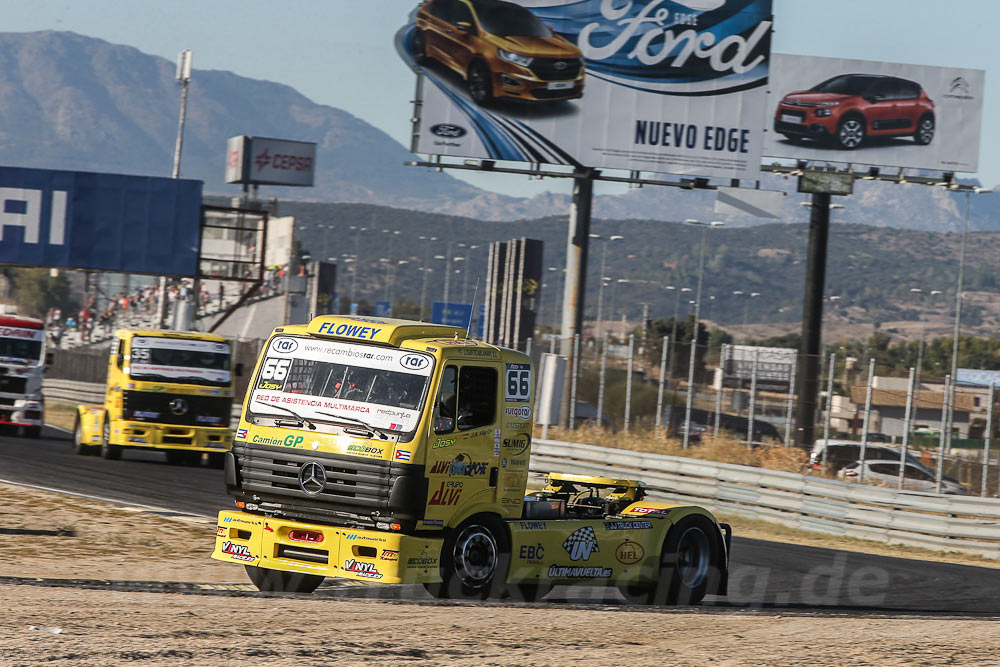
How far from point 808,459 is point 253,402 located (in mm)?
16575

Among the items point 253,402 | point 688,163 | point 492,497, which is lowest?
point 492,497

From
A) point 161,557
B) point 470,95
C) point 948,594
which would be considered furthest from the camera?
point 470,95

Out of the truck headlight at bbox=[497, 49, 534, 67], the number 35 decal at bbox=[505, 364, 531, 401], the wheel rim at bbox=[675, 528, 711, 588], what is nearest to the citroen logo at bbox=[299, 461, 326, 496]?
the number 35 decal at bbox=[505, 364, 531, 401]

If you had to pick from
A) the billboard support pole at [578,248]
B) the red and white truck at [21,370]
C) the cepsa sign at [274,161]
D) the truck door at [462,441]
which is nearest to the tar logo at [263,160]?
the cepsa sign at [274,161]

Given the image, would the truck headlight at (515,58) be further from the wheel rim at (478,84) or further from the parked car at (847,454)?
the parked car at (847,454)

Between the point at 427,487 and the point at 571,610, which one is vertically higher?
the point at 427,487

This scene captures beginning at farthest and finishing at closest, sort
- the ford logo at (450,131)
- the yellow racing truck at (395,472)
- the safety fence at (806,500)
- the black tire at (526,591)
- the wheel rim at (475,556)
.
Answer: the ford logo at (450,131), the safety fence at (806,500), the black tire at (526,591), the wheel rim at (475,556), the yellow racing truck at (395,472)

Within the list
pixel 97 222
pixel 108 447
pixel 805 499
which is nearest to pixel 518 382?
pixel 805 499

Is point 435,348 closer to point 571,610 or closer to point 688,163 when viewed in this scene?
point 571,610

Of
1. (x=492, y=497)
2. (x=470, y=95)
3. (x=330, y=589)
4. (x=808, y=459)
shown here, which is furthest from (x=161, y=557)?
(x=470, y=95)

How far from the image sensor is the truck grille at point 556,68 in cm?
3459

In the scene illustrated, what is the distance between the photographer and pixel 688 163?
115 feet

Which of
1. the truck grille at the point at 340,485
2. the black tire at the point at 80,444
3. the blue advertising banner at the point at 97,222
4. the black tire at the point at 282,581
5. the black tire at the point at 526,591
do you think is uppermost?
the blue advertising banner at the point at 97,222

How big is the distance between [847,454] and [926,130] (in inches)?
813
